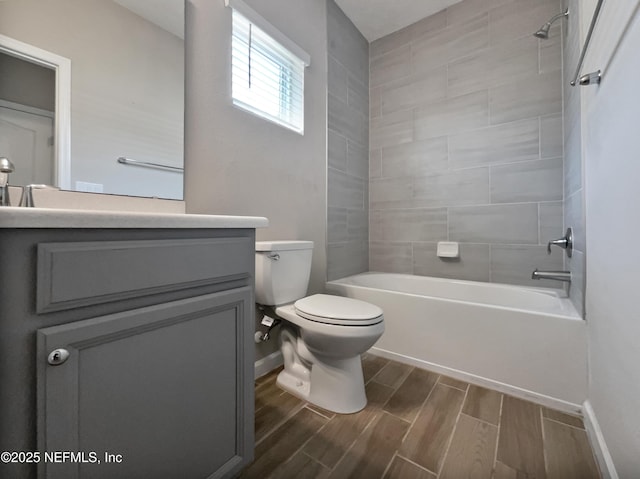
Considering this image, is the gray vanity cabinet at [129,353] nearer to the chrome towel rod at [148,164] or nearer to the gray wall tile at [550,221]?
the chrome towel rod at [148,164]

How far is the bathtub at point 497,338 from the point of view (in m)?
1.24

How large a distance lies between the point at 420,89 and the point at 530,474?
248 centimetres

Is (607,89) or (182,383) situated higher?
(607,89)

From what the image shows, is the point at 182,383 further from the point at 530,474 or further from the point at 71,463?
the point at 530,474

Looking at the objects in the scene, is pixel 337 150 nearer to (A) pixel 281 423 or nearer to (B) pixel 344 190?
(B) pixel 344 190

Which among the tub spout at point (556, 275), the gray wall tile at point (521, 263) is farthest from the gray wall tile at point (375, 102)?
the tub spout at point (556, 275)

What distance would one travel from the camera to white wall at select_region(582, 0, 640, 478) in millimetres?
684

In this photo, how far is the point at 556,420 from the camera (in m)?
1.17

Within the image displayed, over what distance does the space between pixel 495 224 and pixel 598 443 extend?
135 centimetres

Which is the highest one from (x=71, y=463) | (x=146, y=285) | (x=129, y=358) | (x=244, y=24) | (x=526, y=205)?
(x=244, y=24)

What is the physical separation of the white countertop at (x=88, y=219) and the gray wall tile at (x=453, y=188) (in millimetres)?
1951

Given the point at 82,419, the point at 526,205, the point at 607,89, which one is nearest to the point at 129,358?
the point at 82,419

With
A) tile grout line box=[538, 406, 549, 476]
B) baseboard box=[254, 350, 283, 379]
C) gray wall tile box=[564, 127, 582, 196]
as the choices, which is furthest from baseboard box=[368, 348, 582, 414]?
gray wall tile box=[564, 127, 582, 196]

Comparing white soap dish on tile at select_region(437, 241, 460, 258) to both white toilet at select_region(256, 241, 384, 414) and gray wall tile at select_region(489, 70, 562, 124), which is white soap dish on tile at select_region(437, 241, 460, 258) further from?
white toilet at select_region(256, 241, 384, 414)
